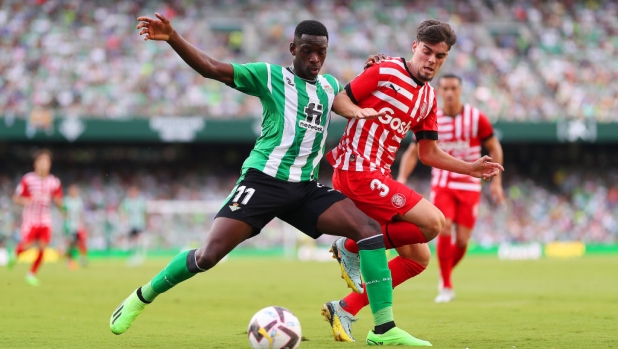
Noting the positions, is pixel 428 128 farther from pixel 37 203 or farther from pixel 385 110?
pixel 37 203

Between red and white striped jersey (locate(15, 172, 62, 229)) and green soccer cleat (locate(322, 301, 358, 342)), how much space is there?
38.7ft

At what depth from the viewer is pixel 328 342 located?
22.2ft

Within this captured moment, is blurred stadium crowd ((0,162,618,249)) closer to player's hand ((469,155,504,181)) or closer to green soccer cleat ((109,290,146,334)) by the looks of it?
green soccer cleat ((109,290,146,334))

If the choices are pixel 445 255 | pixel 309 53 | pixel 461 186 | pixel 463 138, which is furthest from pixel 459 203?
pixel 309 53

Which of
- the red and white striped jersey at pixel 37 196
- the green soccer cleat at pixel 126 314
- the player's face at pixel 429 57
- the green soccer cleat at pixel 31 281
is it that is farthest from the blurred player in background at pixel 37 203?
the player's face at pixel 429 57

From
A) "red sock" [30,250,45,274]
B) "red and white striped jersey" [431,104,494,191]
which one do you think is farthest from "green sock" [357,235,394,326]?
"red sock" [30,250,45,274]

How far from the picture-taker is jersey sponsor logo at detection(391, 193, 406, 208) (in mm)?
6895

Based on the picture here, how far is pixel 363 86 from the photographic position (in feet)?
22.5

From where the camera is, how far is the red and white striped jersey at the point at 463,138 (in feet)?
37.6

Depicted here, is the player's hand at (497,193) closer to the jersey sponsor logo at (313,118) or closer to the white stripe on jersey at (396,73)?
the white stripe on jersey at (396,73)

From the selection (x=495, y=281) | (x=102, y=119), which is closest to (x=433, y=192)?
(x=495, y=281)

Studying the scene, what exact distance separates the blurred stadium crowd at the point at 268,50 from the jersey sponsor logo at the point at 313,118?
943 inches

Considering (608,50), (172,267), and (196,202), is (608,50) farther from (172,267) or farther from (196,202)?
(172,267)

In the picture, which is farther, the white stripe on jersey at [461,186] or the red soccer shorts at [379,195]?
the white stripe on jersey at [461,186]
